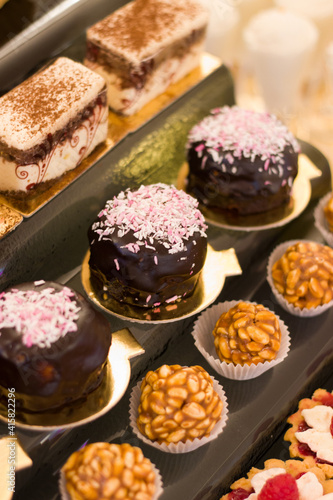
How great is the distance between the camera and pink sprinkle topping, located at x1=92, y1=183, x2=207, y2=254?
174cm

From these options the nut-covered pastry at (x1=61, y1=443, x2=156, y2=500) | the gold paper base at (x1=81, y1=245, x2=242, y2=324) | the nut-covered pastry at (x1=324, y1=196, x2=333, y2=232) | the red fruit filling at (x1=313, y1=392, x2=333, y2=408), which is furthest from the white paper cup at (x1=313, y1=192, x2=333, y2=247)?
the nut-covered pastry at (x1=61, y1=443, x2=156, y2=500)

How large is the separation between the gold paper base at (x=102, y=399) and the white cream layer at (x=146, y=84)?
0.79 m

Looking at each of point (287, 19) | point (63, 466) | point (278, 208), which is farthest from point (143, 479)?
point (287, 19)

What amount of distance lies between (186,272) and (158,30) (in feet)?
2.92

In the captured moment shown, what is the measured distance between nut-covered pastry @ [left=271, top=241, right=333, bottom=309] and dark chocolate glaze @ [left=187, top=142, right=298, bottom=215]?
212 mm

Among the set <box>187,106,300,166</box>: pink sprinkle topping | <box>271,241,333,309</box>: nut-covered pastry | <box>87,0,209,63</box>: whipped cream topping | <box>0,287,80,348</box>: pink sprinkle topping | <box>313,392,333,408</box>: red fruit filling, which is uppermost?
<box>87,0,209,63</box>: whipped cream topping

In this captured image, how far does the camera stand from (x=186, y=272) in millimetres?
1771

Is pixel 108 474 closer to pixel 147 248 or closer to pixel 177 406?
pixel 177 406

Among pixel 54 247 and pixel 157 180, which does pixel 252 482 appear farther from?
pixel 157 180

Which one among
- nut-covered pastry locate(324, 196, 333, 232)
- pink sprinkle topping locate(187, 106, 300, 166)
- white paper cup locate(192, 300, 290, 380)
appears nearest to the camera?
white paper cup locate(192, 300, 290, 380)

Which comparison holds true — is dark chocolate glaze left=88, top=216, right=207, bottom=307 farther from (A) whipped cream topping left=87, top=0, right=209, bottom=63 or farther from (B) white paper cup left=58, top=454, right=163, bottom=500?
(A) whipped cream topping left=87, top=0, right=209, bottom=63

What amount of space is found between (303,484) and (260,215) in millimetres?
903

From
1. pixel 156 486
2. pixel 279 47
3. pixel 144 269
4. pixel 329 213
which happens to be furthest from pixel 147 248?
pixel 279 47

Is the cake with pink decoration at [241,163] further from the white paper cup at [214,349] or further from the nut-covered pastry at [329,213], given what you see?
the white paper cup at [214,349]
